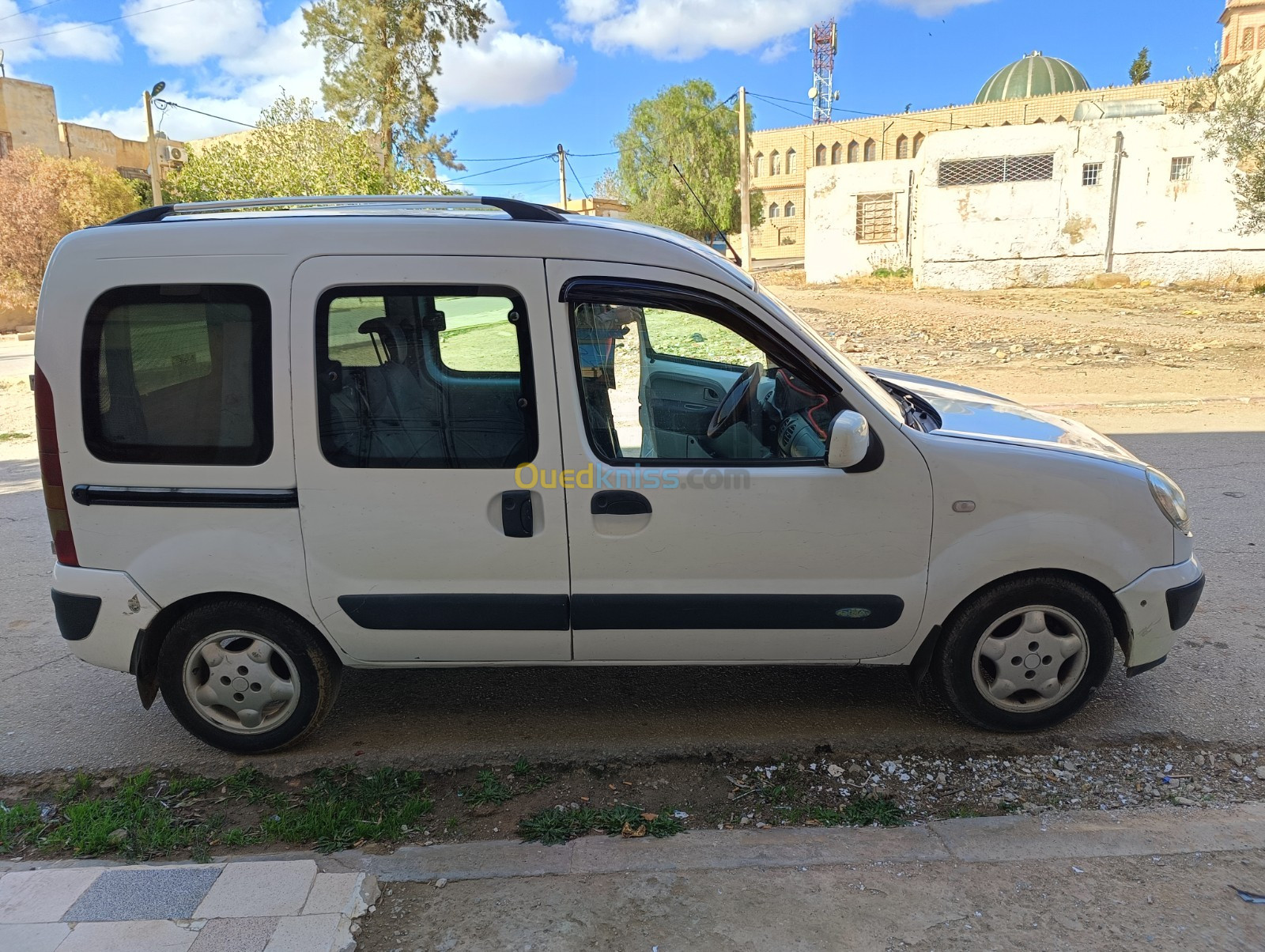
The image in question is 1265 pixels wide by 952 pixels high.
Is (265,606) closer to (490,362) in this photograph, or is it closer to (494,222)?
(490,362)

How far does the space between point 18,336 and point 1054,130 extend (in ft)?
102

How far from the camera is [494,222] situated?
10.6 ft

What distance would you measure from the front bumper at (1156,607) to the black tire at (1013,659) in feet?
0.29

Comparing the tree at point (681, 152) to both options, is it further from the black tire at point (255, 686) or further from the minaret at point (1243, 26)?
the black tire at point (255, 686)

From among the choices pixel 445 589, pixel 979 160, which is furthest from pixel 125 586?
pixel 979 160

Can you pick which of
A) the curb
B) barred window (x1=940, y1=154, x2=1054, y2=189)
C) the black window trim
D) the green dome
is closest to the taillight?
the curb

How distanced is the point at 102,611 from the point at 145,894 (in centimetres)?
121

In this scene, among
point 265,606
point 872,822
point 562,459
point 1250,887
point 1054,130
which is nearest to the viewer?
point 1250,887

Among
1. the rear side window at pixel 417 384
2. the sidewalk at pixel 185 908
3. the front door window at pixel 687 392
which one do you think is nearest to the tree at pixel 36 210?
the rear side window at pixel 417 384

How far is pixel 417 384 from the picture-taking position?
10.8 feet

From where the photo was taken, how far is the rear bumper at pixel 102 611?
338 centimetres

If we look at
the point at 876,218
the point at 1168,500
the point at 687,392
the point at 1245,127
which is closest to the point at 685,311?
the point at 687,392

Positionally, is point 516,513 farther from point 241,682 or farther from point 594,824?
point 241,682

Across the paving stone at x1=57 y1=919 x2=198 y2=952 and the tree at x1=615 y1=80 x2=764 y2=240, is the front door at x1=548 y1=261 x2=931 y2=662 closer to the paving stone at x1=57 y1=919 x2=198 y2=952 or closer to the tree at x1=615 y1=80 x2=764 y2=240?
the paving stone at x1=57 y1=919 x2=198 y2=952
